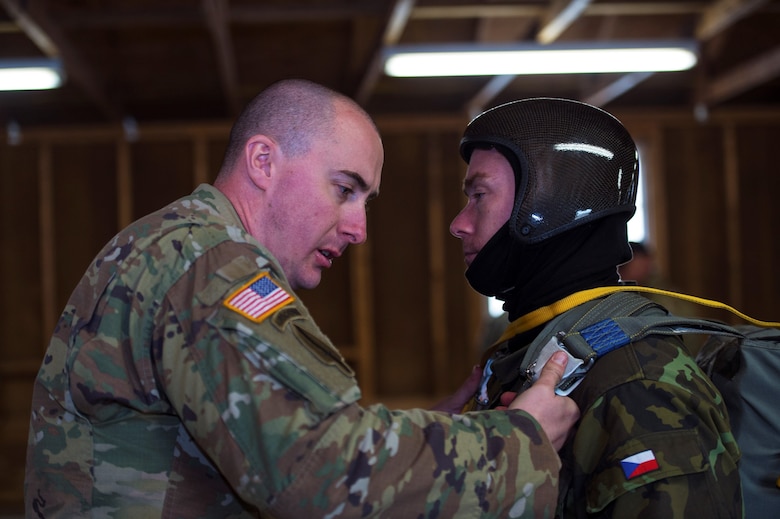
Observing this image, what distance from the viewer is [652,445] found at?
63.0 inches

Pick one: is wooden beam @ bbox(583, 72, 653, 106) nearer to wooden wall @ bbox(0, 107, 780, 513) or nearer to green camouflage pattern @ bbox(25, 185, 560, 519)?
wooden wall @ bbox(0, 107, 780, 513)

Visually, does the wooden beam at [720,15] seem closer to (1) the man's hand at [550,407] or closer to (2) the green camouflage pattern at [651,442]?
(2) the green camouflage pattern at [651,442]

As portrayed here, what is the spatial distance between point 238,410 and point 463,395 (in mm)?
1112

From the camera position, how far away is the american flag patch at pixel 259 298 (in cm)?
144

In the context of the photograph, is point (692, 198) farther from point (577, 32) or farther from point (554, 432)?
point (554, 432)

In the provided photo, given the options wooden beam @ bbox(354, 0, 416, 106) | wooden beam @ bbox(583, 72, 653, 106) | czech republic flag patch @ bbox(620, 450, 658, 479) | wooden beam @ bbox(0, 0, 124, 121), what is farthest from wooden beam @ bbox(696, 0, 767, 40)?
czech republic flag patch @ bbox(620, 450, 658, 479)

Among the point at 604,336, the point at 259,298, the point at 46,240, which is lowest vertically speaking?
the point at 604,336

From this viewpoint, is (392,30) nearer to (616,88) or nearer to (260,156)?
(616,88)

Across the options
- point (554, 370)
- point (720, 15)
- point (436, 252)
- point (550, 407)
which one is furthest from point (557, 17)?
point (550, 407)

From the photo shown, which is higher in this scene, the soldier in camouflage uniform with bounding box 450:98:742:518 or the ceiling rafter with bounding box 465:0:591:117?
the ceiling rafter with bounding box 465:0:591:117

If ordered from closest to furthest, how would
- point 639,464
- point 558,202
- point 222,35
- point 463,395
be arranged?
point 639,464, point 558,202, point 463,395, point 222,35

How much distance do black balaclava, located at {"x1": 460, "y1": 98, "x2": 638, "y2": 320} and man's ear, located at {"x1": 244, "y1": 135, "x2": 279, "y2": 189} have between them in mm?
544

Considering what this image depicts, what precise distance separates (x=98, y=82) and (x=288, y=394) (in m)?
7.10

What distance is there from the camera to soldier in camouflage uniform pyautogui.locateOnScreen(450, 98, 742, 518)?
160 cm
